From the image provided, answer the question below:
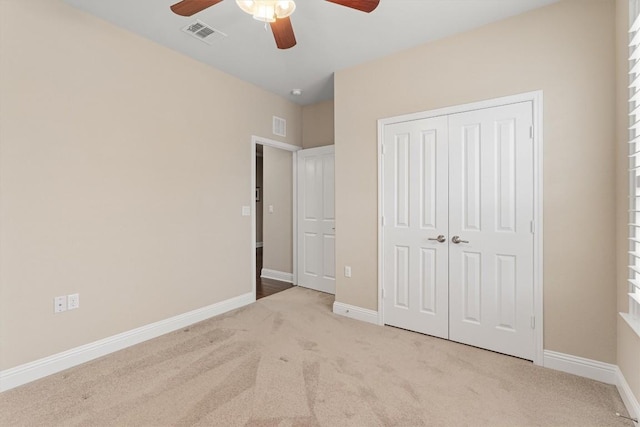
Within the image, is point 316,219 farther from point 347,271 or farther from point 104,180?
point 104,180

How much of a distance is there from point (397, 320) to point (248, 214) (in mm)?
2130

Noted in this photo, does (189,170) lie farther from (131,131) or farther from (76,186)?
(76,186)

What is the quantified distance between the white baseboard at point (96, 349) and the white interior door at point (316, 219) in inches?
55.4

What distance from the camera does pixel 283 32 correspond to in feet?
6.18

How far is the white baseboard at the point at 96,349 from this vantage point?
2053 mm

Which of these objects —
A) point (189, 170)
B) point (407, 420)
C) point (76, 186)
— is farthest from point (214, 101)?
point (407, 420)

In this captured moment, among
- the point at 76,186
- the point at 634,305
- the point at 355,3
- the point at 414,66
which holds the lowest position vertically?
the point at 634,305

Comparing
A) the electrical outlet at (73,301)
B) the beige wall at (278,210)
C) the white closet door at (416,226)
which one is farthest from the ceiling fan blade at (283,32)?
the beige wall at (278,210)

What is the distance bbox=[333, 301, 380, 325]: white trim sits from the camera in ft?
10.3

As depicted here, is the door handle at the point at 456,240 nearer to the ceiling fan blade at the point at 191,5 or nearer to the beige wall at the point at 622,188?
the beige wall at the point at 622,188

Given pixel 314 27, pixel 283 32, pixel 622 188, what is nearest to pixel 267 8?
pixel 283 32

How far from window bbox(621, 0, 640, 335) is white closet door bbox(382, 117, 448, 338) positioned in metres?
1.17

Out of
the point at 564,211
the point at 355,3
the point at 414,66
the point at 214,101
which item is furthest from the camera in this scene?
the point at 214,101

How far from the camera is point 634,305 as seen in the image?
1.79m
